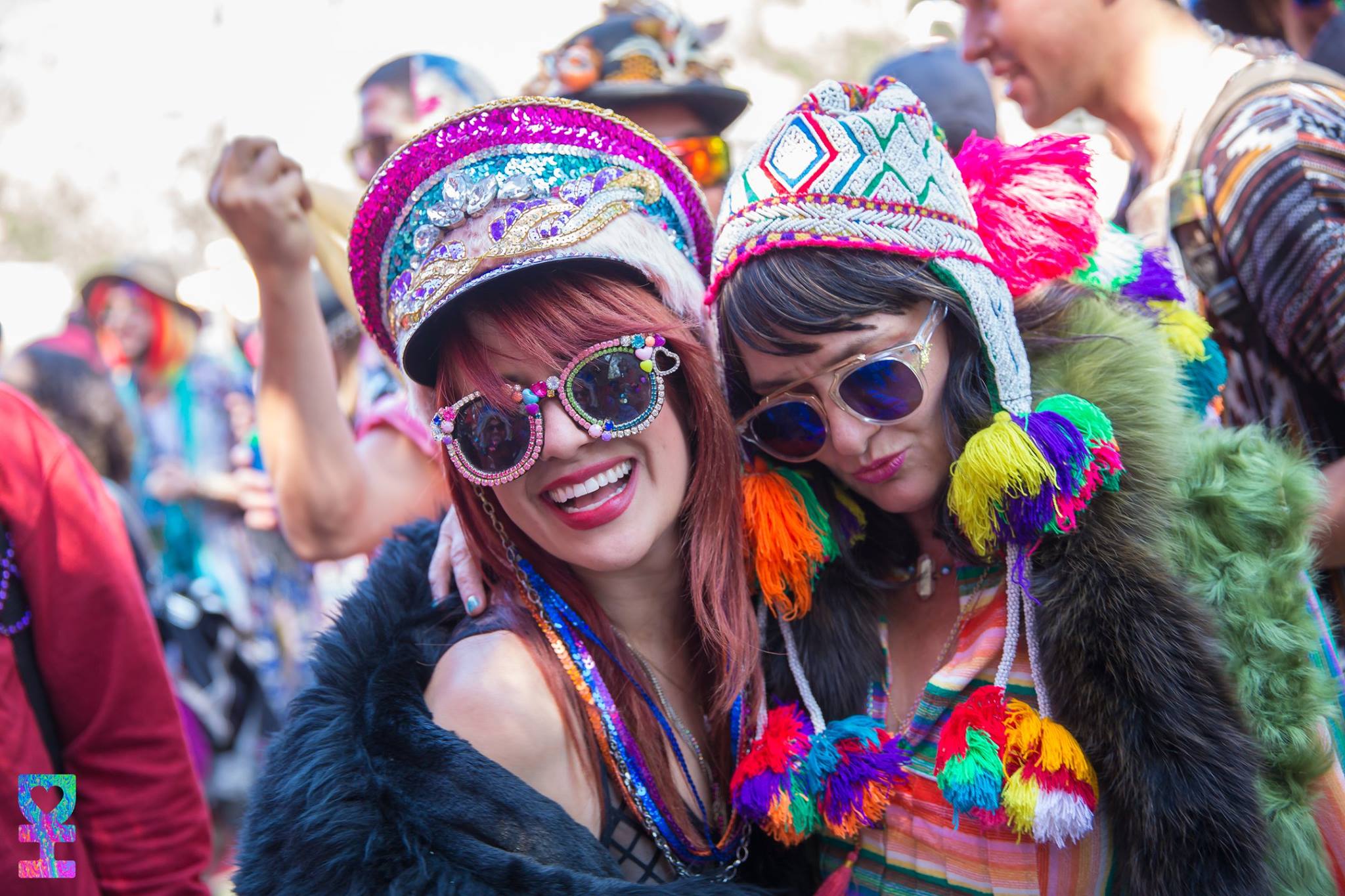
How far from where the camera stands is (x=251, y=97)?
3877 mm

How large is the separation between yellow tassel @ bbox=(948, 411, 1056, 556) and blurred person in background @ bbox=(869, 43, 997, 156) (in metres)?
1.85

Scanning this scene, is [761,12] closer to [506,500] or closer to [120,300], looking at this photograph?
[120,300]

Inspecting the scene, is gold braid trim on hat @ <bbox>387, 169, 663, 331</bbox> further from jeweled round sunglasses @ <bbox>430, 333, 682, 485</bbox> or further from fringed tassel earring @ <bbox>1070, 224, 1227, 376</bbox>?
fringed tassel earring @ <bbox>1070, 224, 1227, 376</bbox>

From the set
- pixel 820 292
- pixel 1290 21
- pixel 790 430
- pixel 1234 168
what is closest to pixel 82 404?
pixel 790 430

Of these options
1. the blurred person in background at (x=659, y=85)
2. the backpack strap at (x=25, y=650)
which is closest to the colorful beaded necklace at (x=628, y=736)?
the backpack strap at (x=25, y=650)

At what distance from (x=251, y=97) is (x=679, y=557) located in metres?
2.86

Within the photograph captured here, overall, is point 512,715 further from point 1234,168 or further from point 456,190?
point 1234,168

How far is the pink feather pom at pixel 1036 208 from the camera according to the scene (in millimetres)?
2033

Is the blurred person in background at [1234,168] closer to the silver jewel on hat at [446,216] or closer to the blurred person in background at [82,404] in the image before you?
the silver jewel on hat at [446,216]

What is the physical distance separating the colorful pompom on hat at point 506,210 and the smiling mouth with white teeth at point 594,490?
357 mm

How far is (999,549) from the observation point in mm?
1926

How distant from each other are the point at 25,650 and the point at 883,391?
72.4 inches

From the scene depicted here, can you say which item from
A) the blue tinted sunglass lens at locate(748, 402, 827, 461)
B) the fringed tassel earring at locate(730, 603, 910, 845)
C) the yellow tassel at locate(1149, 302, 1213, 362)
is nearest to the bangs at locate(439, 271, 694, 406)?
the blue tinted sunglass lens at locate(748, 402, 827, 461)

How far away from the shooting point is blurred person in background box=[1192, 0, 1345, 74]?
291cm
